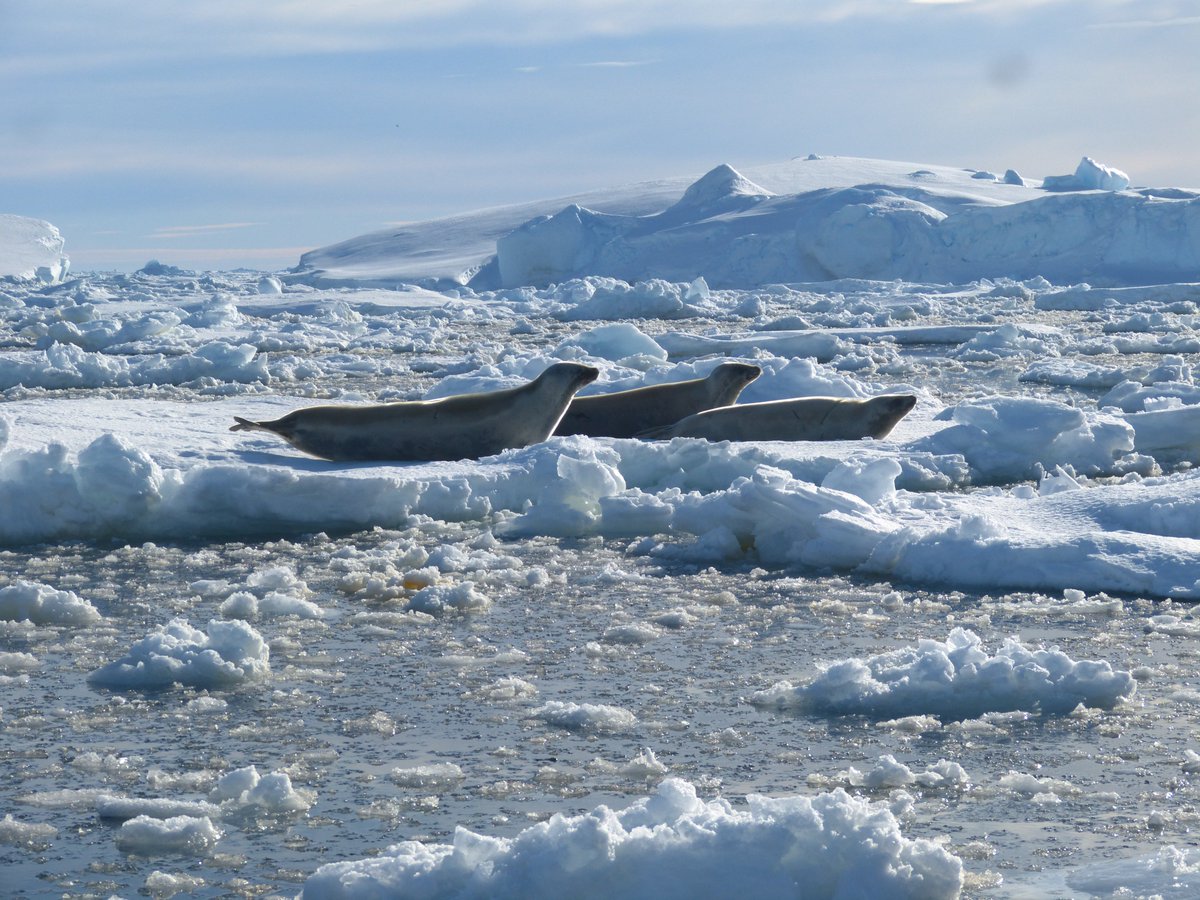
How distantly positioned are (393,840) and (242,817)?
0.32 meters

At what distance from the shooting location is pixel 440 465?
20.3ft

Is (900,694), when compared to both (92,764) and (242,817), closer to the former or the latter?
(242,817)

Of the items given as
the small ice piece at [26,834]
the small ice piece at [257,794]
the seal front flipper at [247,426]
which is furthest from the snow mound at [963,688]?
the seal front flipper at [247,426]

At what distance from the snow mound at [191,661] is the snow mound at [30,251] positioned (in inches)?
1837

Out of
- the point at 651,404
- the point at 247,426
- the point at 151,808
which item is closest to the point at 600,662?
the point at 151,808

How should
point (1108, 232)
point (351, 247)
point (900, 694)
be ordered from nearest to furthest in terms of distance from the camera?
point (900, 694)
point (1108, 232)
point (351, 247)

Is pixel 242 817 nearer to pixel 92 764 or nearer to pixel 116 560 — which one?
pixel 92 764

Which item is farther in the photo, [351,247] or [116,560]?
[351,247]

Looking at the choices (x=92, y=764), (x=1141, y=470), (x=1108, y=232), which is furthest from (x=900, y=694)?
(x=1108, y=232)

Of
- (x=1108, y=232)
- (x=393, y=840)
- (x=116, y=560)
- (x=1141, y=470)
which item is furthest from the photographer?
(x=1108, y=232)

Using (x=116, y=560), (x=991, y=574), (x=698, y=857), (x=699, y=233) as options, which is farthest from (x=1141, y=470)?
(x=699, y=233)

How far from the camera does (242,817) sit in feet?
8.53

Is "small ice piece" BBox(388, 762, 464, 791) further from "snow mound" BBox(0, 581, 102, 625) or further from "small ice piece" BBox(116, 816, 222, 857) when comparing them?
"snow mound" BBox(0, 581, 102, 625)

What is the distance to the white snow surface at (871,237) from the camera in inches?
1261
